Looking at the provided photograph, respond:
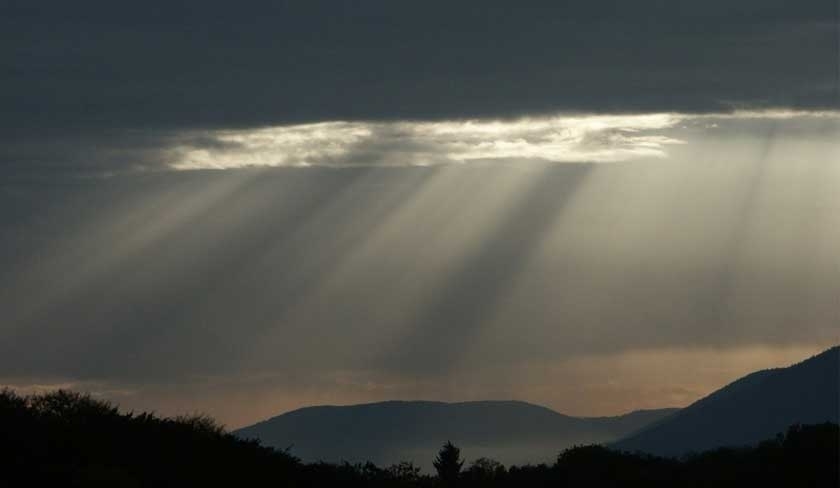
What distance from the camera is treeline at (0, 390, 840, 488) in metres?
46.6

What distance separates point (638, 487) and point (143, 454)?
66.5ft

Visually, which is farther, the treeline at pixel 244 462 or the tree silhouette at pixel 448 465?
the tree silhouette at pixel 448 465

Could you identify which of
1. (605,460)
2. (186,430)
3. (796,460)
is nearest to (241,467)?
(186,430)

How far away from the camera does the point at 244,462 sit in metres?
54.0

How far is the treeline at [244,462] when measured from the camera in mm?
46625

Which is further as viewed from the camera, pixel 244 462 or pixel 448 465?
pixel 448 465

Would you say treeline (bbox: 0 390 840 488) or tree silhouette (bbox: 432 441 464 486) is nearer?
treeline (bbox: 0 390 840 488)

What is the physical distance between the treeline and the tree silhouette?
7cm

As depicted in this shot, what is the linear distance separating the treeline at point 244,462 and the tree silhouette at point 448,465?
71 mm

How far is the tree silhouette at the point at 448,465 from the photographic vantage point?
6379cm

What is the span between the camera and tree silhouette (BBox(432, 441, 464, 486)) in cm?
6379

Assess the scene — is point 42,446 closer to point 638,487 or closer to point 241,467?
point 241,467

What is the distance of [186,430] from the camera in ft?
182

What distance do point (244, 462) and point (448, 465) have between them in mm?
13596
